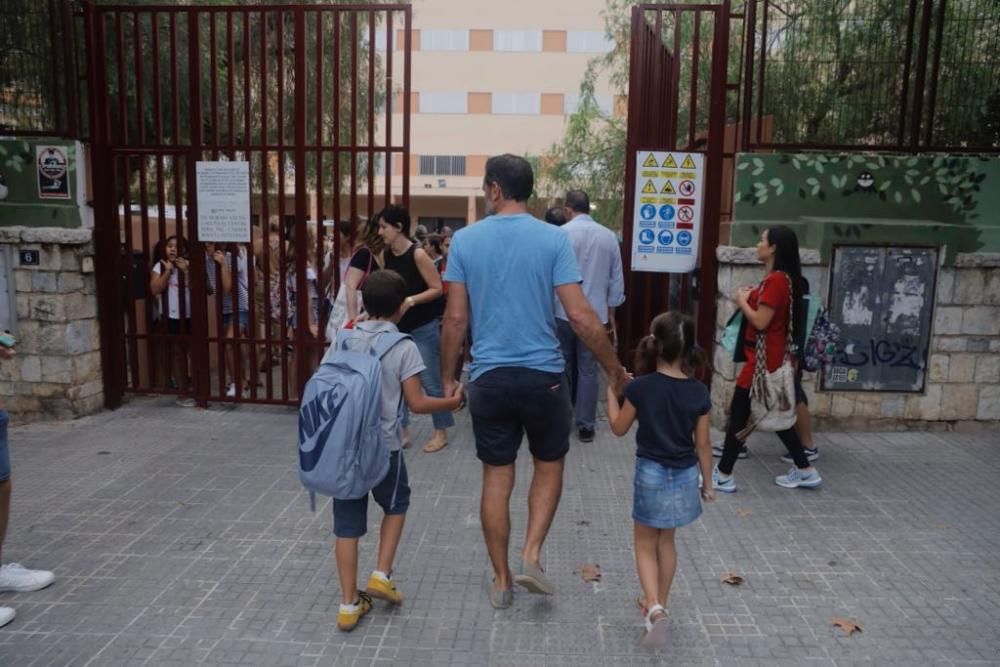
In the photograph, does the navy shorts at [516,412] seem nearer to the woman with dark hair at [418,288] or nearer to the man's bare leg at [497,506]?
the man's bare leg at [497,506]

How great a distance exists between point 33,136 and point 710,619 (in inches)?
243

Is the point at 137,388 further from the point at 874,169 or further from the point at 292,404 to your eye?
the point at 874,169

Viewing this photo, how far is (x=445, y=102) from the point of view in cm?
3428

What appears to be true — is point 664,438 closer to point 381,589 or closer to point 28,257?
point 381,589

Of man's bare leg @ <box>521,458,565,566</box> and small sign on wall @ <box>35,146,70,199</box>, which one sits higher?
small sign on wall @ <box>35,146,70,199</box>

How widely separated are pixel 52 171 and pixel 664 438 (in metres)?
5.67

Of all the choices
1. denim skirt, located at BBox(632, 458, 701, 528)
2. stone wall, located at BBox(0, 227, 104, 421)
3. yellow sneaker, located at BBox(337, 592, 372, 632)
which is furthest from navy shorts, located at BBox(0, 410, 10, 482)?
stone wall, located at BBox(0, 227, 104, 421)

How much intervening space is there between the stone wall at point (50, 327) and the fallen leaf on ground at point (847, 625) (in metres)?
5.94

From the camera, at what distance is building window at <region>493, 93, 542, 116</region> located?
3409 cm

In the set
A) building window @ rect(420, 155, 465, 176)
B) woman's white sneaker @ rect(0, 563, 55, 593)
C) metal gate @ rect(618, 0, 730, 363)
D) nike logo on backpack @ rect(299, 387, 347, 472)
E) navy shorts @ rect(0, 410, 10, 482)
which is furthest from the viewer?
building window @ rect(420, 155, 465, 176)

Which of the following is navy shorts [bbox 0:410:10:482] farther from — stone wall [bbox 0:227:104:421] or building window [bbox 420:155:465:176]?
building window [bbox 420:155:465:176]

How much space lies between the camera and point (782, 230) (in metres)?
5.06

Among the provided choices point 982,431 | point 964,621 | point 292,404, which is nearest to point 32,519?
point 292,404

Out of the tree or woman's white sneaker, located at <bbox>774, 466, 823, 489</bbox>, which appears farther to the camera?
the tree
